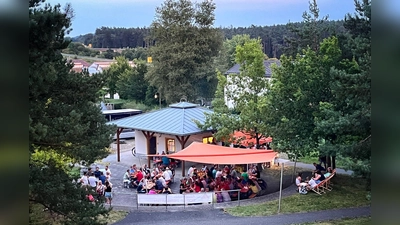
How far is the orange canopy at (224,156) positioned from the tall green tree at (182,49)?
7.86 meters

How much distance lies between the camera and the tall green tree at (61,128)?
8.68 feet

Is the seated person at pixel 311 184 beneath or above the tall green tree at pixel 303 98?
beneath

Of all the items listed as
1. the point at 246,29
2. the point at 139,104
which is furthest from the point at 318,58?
the point at 246,29

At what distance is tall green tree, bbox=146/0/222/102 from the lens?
13.8m

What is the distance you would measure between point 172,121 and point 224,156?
2.40m

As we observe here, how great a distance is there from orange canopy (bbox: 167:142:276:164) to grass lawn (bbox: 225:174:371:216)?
61cm

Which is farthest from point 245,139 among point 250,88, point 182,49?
point 182,49

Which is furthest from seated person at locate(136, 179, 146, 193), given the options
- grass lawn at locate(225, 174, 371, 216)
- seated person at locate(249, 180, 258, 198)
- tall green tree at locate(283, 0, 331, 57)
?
tall green tree at locate(283, 0, 331, 57)

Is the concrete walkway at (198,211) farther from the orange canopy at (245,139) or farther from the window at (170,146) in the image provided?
the window at (170,146)

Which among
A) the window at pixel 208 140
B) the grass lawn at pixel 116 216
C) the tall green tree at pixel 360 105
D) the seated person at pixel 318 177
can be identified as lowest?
the grass lawn at pixel 116 216

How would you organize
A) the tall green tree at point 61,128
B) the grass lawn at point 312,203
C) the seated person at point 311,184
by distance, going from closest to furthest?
the tall green tree at point 61,128 → the grass lawn at point 312,203 → the seated person at point 311,184

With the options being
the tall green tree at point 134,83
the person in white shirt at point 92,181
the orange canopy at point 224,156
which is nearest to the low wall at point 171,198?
the orange canopy at point 224,156

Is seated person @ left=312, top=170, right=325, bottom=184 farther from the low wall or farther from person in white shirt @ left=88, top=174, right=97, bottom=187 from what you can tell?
person in white shirt @ left=88, top=174, right=97, bottom=187

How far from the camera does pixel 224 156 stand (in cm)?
579
